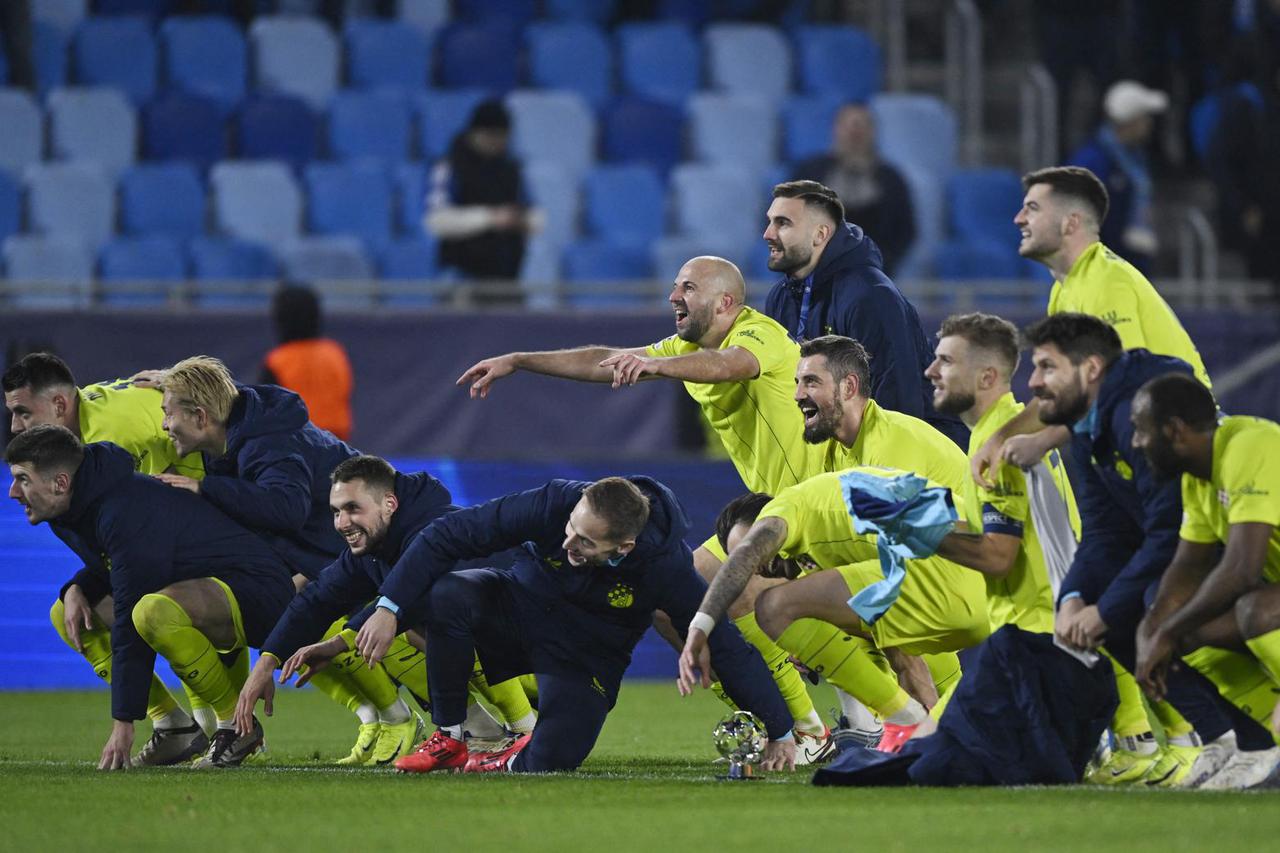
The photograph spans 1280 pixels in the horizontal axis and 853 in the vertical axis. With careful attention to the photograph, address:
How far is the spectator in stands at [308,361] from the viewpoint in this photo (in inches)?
487

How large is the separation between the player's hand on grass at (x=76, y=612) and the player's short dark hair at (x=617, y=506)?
2.35m

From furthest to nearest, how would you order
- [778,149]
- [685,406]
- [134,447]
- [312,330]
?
[778,149]
[685,406]
[312,330]
[134,447]

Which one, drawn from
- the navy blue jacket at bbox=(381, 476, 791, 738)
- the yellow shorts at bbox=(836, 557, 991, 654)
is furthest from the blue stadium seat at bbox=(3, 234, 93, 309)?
the yellow shorts at bbox=(836, 557, 991, 654)

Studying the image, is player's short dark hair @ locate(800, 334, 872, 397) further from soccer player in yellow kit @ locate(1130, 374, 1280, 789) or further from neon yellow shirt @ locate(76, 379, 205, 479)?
neon yellow shirt @ locate(76, 379, 205, 479)

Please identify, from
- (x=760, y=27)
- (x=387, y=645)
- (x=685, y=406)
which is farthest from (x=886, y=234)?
(x=387, y=645)

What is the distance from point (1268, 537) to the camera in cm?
663

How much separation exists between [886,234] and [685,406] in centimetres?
172

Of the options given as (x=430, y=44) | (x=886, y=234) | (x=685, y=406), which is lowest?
(x=685, y=406)

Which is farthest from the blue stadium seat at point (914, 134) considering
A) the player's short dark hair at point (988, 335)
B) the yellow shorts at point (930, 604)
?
the player's short dark hair at point (988, 335)

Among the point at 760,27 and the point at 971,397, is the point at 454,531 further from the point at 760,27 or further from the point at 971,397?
the point at 760,27

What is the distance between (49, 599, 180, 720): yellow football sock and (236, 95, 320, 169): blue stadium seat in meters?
7.39

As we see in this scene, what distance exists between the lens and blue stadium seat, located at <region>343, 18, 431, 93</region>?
54.4 feet

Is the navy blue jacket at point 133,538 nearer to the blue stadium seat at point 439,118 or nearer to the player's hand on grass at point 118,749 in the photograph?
the player's hand on grass at point 118,749

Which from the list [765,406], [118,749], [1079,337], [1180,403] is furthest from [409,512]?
[1180,403]
